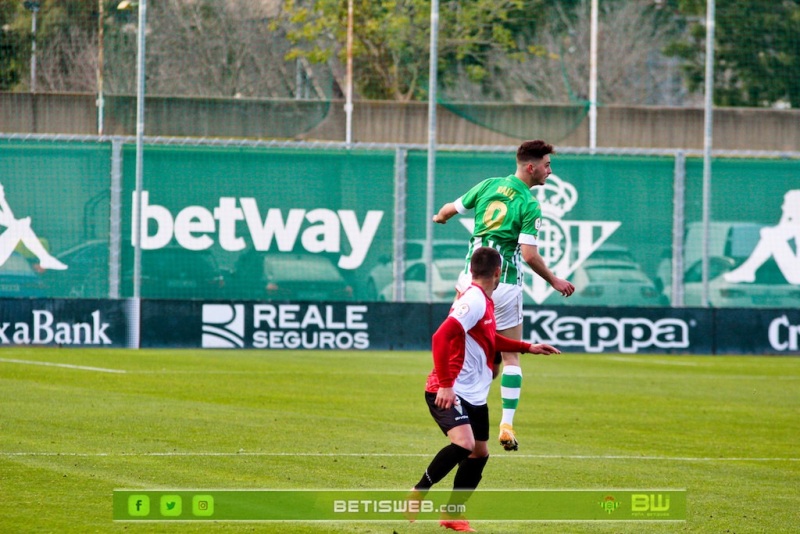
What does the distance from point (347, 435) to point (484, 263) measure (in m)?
4.19

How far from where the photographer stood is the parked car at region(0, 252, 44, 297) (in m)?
20.8

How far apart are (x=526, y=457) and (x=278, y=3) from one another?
14.0 m

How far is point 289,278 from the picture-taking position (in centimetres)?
2158

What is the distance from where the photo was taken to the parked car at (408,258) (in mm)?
21625

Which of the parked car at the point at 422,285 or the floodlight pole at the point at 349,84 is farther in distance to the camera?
the floodlight pole at the point at 349,84

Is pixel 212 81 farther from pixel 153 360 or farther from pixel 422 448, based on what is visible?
pixel 422 448

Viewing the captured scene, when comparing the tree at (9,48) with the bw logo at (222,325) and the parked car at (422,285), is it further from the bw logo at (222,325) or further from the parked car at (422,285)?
the parked car at (422,285)

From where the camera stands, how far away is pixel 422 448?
10352 mm

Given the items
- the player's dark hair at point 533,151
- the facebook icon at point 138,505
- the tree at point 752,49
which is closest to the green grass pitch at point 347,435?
the facebook icon at point 138,505

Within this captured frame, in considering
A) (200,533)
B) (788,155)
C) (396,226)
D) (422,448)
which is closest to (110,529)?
(200,533)

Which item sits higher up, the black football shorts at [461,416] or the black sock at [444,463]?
the black football shorts at [461,416]

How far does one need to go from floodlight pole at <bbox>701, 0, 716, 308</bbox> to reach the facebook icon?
49.9 ft

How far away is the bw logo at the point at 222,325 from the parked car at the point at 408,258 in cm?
239

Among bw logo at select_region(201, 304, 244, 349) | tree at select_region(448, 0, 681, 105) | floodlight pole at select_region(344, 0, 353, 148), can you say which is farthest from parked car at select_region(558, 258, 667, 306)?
bw logo at select_region(201, 304, 244, 349)
